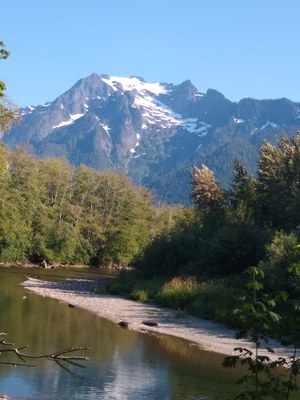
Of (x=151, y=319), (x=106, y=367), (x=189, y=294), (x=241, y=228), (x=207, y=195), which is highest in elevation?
(x=207, y=195)

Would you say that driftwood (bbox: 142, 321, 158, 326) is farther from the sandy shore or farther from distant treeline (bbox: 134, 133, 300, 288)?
distant treeline (bbox: 134, 133, 300, 288)

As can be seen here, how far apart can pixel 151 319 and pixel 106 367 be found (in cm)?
1274

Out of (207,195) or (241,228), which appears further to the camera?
(207,195)

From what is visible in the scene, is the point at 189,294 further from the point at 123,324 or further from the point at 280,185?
Answer: the point at 280,185

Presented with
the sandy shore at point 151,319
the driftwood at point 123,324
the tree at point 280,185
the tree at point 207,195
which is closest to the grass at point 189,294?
the sandy shore at point 151,319

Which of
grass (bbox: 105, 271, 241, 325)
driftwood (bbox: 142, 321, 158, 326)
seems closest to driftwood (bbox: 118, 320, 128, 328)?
driftwood (bbox: 142, 321, 158, 326)

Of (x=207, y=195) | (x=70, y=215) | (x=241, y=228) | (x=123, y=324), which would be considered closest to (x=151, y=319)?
(x=123, y=324)

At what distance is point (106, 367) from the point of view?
63.0 ft

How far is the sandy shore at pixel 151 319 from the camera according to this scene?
2608 cm

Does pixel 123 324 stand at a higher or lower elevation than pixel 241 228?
→ lower

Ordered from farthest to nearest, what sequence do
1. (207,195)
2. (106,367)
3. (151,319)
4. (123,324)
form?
(207,195) < (151,319) < (123,324) < (106,367)

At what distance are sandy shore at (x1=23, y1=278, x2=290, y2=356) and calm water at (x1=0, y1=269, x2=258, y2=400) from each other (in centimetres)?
130

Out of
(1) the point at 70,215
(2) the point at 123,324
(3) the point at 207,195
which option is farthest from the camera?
(1) the point at 70,215

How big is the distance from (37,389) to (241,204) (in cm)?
3359
